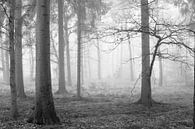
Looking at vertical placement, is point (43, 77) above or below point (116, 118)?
above

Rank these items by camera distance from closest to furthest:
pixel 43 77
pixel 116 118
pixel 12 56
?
pixel 43 77 → pixel 12 56 → pixel 116 118

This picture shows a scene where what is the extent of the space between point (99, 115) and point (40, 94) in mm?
3303

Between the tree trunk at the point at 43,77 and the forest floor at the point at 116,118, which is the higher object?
the tree trunk at the point at 43,77

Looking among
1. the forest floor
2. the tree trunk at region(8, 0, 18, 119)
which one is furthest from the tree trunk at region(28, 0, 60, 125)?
the tree trunk at region(8, 0, 18, 119)

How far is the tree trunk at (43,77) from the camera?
8414 millimetres

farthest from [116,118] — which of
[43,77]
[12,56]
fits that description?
[12,56]

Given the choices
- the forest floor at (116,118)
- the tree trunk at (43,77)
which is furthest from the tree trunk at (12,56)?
the tree trunk at (43,77)

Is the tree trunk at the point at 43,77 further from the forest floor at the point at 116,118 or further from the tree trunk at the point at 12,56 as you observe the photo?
the tree trunk at the point at 12,56

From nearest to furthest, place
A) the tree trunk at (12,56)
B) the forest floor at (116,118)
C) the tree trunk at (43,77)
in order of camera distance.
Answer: the tree trunk at (43,77), the forest floor at (116,118), the tree trunk at (12,56)

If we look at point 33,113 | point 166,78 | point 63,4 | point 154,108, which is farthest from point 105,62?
point 33,113

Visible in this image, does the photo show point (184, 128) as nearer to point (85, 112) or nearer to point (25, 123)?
point (85, 112)

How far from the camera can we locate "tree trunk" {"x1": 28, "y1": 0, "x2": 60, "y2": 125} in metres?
8.41

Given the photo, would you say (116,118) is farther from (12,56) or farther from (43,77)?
(12,56)

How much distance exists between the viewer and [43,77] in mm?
8453
